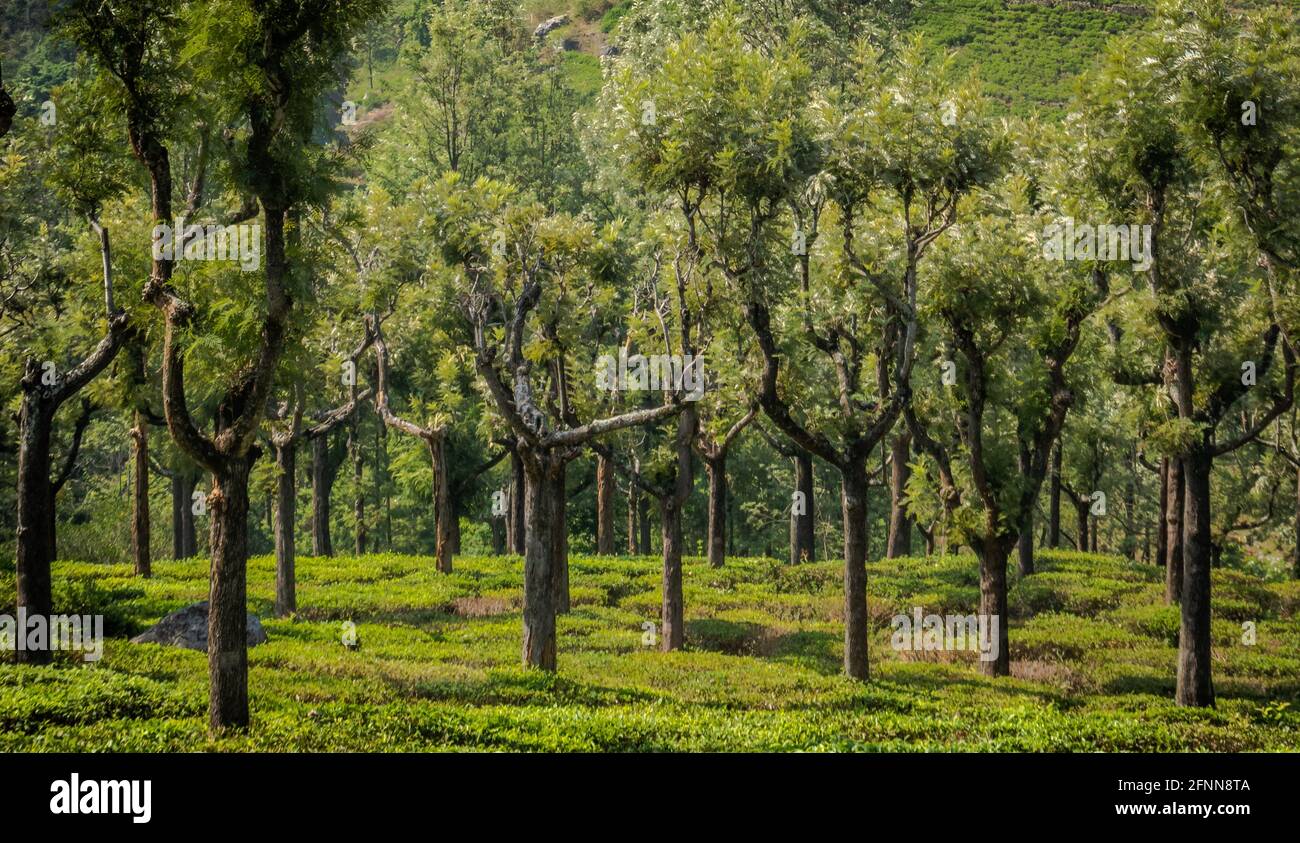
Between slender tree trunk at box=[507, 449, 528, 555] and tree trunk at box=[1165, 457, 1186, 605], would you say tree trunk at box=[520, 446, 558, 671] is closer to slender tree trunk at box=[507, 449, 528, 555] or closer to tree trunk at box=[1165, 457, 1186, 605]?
tree trunk at box=[1165, 457, 1186, 605]

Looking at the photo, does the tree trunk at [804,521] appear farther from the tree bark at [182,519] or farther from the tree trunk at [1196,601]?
the tree bark at [182,519]

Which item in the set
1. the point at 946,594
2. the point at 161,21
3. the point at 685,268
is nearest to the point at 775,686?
the point at 685,268

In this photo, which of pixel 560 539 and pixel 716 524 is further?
pixel 716 524

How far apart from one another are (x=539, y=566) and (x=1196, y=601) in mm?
13515

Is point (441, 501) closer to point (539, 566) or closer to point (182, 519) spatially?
point (539, 566)

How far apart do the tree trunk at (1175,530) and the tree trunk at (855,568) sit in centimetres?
790

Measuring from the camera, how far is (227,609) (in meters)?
15.1

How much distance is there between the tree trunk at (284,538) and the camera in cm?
2820

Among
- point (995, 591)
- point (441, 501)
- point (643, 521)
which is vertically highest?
point (441, 501)

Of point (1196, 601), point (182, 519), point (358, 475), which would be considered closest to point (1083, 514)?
point (1196, 601)

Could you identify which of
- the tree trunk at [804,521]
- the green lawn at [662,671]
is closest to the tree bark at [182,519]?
the green lawn at [662,671]

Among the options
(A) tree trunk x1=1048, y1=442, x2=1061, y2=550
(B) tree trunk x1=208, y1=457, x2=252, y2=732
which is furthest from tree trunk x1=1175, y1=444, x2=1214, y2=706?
(A) tree trunk x1=1048, y1=442, x2=1061, y2=550

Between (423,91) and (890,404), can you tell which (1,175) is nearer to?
(890,404)
